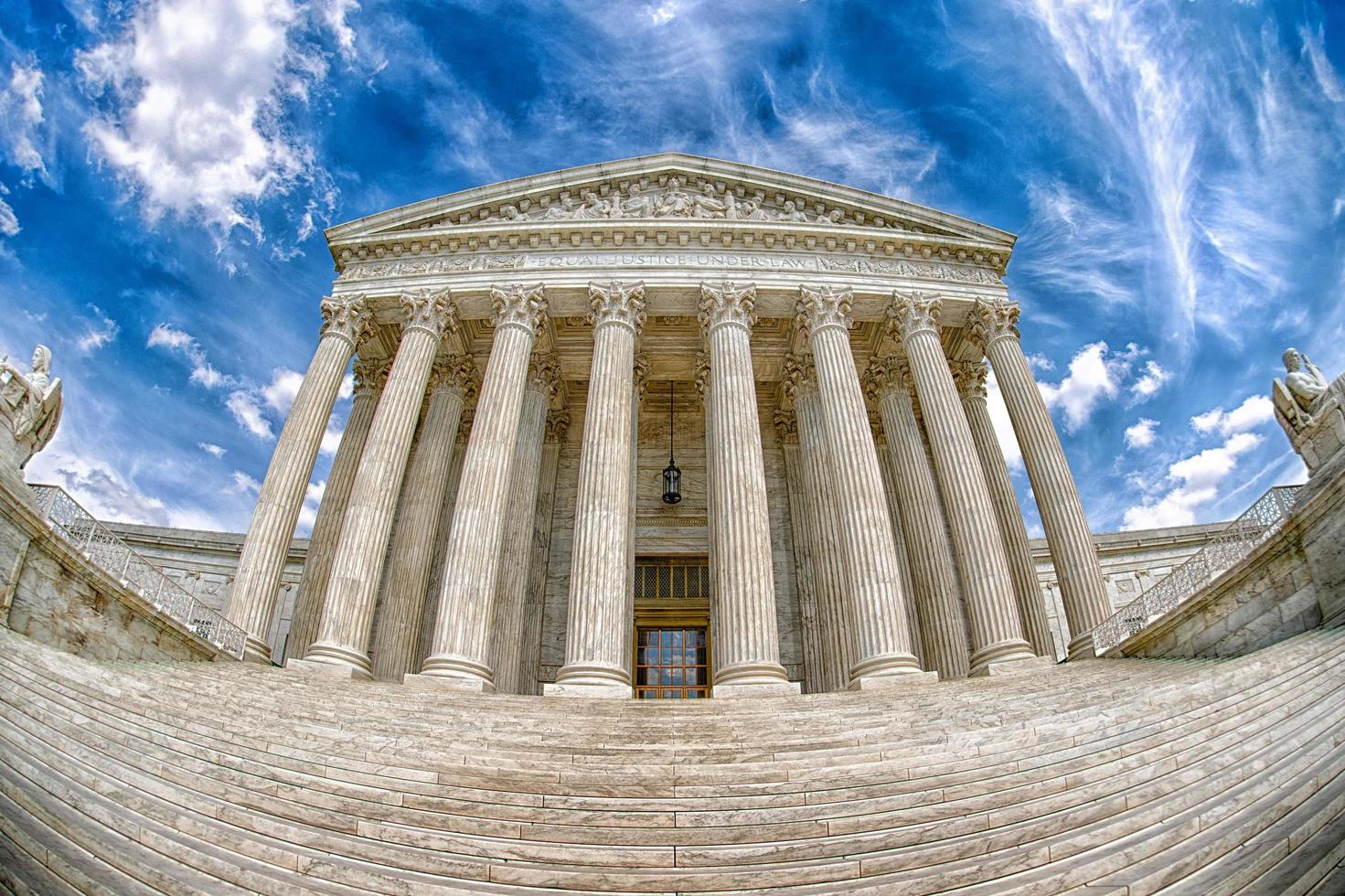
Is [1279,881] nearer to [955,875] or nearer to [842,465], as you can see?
[955,875]

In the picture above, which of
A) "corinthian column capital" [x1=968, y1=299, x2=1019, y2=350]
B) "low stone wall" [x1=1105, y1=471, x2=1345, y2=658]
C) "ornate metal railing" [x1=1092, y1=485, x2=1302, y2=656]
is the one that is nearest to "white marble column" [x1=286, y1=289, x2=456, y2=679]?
"corinthian column capital" [x1=968, y1=299, x2=1019, y2=350]

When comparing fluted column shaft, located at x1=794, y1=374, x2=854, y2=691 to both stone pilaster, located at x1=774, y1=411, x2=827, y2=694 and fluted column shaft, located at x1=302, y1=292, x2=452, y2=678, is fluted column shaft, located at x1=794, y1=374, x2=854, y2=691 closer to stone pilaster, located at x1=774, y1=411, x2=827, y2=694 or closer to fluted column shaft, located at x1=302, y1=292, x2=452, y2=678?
stone pilaster, located at x1=774, y1=411, x2=827, y2=694

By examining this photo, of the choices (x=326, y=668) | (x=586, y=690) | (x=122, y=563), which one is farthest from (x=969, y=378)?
(x=122, y=563)

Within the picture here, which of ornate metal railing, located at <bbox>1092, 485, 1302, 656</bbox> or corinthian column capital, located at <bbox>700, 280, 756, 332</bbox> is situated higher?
corinthian column capital, located at <bbox>700, 280, 756, 332</bbox>

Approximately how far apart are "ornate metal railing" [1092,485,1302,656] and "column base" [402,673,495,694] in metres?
13.3

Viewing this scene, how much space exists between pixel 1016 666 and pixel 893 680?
2.79 meters

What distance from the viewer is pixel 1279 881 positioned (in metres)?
4.55

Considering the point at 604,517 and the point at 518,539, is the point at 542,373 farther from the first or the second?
the point at 604,517

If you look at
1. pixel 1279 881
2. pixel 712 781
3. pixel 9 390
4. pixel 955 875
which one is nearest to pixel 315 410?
pixel 9 390

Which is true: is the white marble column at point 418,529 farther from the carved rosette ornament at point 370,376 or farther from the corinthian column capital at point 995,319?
the corinthian column capital at point 995,319

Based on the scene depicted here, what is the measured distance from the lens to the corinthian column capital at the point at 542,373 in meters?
24.5

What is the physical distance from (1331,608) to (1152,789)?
630 centimetres

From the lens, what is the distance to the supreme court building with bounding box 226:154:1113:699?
17.4 metres

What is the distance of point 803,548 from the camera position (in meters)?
24.7
